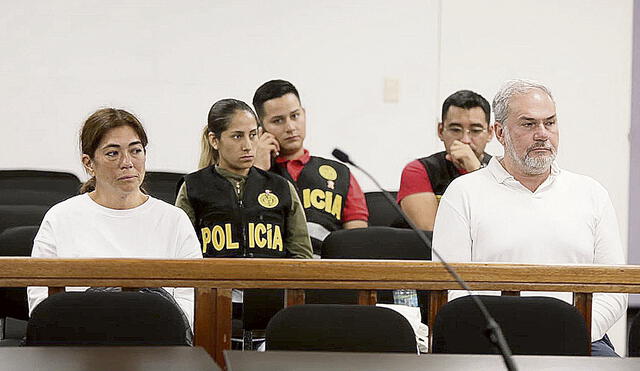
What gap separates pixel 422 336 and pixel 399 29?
3.08 meters

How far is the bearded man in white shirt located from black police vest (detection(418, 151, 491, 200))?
2.89ft

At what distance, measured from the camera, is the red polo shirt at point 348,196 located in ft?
13.9

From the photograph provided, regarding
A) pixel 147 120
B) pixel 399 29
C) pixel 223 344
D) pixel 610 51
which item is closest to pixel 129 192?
pixel 223 344

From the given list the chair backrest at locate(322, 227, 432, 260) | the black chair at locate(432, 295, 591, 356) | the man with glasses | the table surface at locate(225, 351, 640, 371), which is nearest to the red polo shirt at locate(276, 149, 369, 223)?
the man with glasses

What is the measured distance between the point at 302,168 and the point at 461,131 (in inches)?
27.0

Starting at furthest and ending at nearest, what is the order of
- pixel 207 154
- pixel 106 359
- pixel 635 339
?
pixel 207 154, pixel 635 339, pixel 106 359

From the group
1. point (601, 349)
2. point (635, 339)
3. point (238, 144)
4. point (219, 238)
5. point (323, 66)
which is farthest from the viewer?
point (323, 66)

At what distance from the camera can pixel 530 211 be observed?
3.22 metres

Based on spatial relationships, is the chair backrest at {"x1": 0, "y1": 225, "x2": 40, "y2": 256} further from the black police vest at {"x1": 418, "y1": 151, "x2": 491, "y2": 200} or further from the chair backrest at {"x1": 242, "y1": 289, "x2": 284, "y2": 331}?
the black police vest at {"x1": 418, "y1": 151, "x2": 491, "y2": 200}

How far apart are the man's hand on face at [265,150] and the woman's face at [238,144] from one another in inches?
10.2

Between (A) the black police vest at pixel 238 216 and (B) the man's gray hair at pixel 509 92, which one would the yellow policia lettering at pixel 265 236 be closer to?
(A) the black police vest at pixel 238 216

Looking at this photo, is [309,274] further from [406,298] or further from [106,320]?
[406,298]

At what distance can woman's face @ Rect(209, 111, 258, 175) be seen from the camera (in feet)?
12.6

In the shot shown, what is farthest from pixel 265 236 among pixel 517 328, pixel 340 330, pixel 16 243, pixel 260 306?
pixel 517 328
